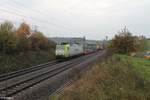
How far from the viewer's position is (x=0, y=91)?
16.0 meters

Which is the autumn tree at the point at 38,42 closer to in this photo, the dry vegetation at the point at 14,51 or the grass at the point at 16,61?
the dry vegetation at the point at 14,51

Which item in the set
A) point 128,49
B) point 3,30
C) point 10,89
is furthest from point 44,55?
point 10,89

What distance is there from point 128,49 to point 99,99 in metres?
33.3

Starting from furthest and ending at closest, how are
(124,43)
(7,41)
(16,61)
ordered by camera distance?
(124,43) < (7,41) < (16,61)

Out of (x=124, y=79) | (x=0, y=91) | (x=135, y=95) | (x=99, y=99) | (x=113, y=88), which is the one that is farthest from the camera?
(x=124, y=79)

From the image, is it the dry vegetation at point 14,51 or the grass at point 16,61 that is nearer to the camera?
the grass at point 16,61

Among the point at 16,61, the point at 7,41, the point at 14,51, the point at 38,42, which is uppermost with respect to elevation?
the point at 7,41

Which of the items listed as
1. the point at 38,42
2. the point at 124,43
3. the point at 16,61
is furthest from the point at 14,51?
the point at 124,43

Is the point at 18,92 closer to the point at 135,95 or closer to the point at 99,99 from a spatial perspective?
the point at 99,99

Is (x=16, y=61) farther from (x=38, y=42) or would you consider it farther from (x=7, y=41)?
(x=38, y=42)

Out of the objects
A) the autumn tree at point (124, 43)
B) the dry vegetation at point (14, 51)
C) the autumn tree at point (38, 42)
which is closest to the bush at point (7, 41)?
the dry vegetation at point (14, 51)

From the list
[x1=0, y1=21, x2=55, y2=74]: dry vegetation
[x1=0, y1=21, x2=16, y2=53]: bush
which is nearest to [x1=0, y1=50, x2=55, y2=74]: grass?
[x1=0, y1=21, x2=55, y2=74]: dry vegetation

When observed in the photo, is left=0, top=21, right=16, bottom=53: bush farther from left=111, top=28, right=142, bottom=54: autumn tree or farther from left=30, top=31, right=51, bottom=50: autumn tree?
left=111, top=28, right=142, bottom=54: autumn tree

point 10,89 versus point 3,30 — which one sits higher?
point 3,30
